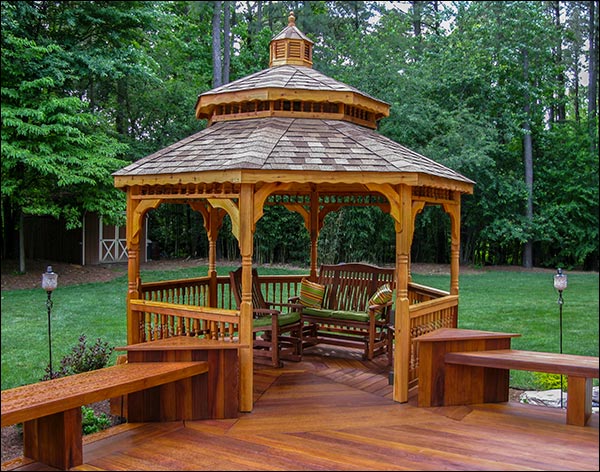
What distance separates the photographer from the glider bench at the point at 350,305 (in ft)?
21.1

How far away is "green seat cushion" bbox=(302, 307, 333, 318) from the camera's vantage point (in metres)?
6.66

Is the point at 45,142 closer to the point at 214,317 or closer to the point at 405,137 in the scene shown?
the point at 214,317

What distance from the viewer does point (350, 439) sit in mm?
4102

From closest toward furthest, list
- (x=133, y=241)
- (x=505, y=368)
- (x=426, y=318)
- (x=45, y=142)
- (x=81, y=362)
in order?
Result: (x=505, y=368), (x=426, y=318), (x=133, y=241), (x=81, y=362), (x=45, y=142)

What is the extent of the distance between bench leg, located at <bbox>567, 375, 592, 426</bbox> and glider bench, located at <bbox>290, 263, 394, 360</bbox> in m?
2.23

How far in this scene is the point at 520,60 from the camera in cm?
1104

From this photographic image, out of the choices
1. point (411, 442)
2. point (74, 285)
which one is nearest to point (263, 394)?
point (411, 442)

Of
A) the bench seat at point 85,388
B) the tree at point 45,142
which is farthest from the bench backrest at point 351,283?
the tree at point 45,142

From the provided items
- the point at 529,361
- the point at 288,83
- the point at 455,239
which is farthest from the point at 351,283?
the point at 529,361

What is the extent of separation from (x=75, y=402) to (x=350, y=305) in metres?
4.09

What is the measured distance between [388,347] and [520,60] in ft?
24.5

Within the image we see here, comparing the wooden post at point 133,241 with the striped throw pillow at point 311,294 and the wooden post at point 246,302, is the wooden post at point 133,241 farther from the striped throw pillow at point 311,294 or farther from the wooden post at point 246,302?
the striped throw pillow at point 311,294

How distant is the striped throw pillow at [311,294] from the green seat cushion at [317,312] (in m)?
0.13

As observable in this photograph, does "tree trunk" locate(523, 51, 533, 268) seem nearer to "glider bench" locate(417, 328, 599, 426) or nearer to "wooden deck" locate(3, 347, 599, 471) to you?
"glider bench" locate(417, 328, 599, 426)
